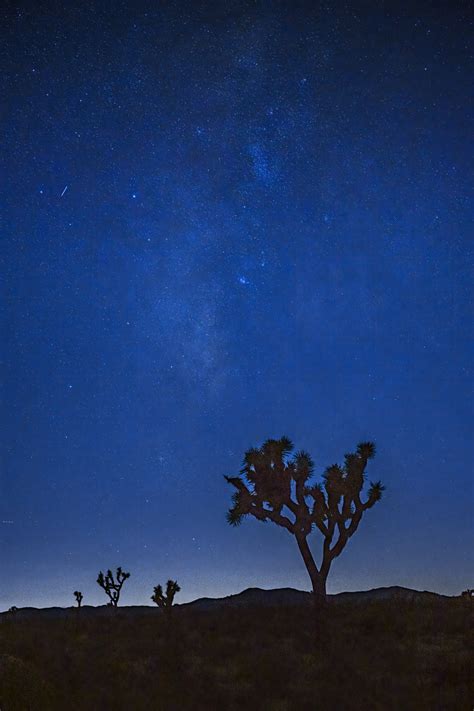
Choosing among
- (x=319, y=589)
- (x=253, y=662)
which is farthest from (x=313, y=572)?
(x=253, y=662)

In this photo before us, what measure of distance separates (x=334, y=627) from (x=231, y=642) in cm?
418

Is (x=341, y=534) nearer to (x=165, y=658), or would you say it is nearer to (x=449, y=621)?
(x=449, y=621)

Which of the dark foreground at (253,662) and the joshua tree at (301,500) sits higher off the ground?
the joshua tree at (301,500)

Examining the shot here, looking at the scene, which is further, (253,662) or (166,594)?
(166,594)

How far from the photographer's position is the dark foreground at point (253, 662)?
643 inches

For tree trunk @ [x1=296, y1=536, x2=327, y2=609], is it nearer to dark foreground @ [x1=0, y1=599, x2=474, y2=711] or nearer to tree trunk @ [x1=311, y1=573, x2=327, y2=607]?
tree trunk @ [x1=311, y1=573, x2=327, y2=607]

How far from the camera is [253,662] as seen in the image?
65.9 ft

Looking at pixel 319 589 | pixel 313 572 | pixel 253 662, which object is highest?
pixel 313 572

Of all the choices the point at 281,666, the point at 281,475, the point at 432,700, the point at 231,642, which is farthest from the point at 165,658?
the point at 432,700

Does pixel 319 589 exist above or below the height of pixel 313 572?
below

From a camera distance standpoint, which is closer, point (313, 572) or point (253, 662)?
point (253, 662)

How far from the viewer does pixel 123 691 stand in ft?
57.5

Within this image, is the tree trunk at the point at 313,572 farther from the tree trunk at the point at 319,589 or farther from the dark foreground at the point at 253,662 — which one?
the dark foreground at the point at 253,662

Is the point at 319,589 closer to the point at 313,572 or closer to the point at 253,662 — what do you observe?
the point at 313,572
